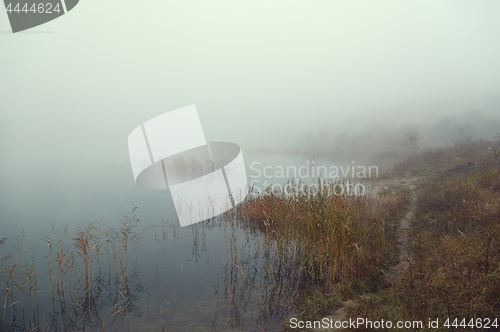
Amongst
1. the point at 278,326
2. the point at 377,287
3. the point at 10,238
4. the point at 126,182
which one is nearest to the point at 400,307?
the point at 377,287

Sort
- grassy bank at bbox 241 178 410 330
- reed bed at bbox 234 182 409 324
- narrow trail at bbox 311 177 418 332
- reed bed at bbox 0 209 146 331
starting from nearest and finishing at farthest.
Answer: narrow trail at bbox 311 177 418 332, reed bed at bbox 0 209 146 331, grassy bank at bbox 241 178 410 330, reed bed at bbox 234 182 409 324

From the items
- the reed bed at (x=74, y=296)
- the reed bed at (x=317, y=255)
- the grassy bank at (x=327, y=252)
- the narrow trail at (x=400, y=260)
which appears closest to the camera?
the narrow trail at (x=400, y=260)

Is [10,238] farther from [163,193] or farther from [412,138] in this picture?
[412,138]

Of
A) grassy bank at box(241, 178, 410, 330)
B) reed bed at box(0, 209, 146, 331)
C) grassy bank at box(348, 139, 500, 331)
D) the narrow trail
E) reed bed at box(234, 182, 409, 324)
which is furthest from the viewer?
reed bed at box(234, 182, 409, 324)

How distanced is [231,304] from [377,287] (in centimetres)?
238

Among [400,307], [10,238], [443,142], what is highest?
[10,238]

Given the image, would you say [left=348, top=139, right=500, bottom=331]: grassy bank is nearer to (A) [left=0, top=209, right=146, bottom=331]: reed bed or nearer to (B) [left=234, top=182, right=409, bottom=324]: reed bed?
(B) [left=234, top=182, right=409, bottom=324]: reed bed

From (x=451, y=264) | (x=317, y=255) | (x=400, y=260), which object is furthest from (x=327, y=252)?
(x=451, y=264)

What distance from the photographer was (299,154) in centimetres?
3016

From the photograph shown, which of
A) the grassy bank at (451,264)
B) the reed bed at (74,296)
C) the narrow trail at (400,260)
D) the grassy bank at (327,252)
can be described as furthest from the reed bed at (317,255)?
the reed bed at (74,296)

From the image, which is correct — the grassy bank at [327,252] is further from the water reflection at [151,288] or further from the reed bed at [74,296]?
the reed bed at [74,296]

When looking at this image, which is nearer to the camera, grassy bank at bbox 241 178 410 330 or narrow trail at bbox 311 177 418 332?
narrow trail at bbox 311 177 418 332

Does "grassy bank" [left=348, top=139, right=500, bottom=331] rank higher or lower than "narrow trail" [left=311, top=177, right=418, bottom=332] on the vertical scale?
higher

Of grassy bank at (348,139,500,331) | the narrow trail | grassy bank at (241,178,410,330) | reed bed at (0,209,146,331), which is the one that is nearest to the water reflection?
reed bed at (0,209,146,331)
